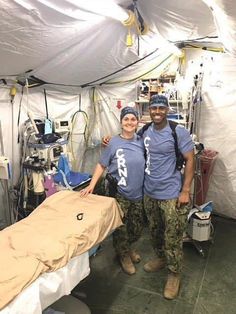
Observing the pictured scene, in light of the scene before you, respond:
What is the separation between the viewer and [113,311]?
219cm

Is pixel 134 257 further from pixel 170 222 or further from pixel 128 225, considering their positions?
pixel 170 222

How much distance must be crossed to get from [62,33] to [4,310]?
1.87 meters

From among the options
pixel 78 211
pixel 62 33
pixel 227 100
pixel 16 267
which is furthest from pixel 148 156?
pixel 227 100

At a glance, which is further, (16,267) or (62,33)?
(62,33)

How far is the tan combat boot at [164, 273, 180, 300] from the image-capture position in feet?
7.61

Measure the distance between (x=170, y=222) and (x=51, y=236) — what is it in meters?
1.05

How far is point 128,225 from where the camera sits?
257 centimetres

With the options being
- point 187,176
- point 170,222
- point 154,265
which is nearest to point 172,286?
point 154,265

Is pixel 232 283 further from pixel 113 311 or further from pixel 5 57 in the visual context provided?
pixel 5 57

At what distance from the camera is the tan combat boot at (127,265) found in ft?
8.61

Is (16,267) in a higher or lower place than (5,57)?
lower

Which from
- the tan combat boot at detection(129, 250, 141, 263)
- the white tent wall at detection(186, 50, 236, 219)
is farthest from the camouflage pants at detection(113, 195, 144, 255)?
the white tent wall at detection(186, 50, 236, 219)

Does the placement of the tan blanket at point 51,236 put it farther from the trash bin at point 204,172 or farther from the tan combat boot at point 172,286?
the trash bin at point 204,172

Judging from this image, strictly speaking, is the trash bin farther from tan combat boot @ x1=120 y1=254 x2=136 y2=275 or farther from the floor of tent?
tan combat boot @ x1=120 y1=254 x2=136 y2=275
